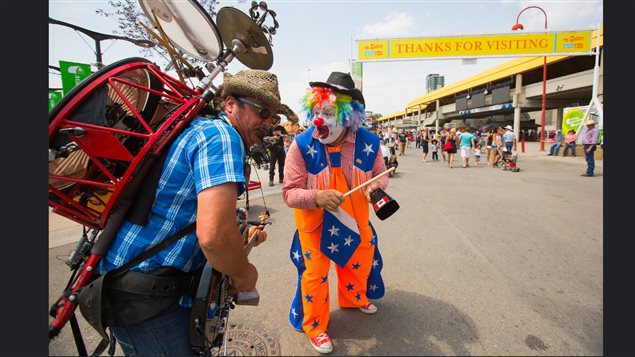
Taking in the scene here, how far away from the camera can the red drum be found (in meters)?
1.00

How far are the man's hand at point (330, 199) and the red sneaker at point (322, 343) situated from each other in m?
0.94

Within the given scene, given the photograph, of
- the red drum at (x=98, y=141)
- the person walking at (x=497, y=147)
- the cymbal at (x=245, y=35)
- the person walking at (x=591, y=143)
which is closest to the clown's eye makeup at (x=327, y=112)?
the cymbal at (x=245, y=35)

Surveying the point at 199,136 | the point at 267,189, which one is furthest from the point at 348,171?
the point at 267,189

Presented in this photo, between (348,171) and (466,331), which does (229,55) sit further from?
(466,331)

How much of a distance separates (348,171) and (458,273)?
1.83 m

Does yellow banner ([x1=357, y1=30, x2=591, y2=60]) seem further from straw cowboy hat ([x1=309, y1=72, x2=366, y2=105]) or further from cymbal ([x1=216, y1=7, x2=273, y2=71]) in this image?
cymbal ([x1=216, y1=7, x2=273, y2=71])

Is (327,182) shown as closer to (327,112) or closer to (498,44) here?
(327,112)

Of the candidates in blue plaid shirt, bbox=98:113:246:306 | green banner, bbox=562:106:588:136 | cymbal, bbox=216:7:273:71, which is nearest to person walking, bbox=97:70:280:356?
blue plaid shirt, bbox=98:113:246:306

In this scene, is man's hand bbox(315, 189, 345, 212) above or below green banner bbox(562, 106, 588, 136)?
below

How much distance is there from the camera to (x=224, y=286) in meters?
1.40

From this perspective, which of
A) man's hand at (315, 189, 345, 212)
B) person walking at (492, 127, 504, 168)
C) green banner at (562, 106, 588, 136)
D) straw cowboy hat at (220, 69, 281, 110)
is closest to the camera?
straw cowboy hat at (220, 69, 281, 110)

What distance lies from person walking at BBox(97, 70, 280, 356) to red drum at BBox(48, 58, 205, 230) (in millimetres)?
84

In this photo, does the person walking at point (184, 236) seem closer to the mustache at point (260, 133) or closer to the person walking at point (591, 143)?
the mustache at point (260, 133)

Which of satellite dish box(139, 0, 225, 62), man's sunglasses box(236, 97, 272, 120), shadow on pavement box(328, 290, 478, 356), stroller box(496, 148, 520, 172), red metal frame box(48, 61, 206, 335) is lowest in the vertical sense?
shadow on pavement box(328, 290, 478, 356)
